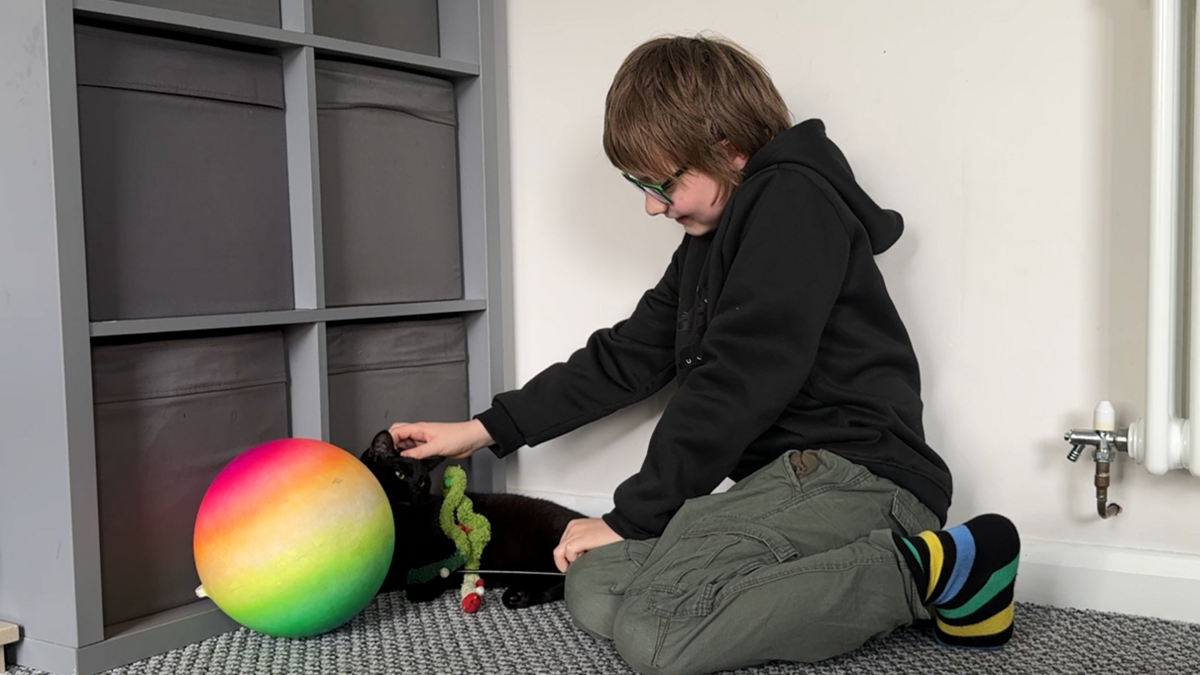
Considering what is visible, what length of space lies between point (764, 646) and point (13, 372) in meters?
0.92

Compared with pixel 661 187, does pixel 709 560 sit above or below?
below

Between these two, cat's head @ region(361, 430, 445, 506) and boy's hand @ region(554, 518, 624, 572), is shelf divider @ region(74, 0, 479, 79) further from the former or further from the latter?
boy's hand @ region(554, 518, 624, 572)

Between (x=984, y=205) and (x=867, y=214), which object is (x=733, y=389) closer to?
(x=867, y=214)

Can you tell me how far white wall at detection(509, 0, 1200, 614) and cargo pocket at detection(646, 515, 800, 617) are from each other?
1.33ft

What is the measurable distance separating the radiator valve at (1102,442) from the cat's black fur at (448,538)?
70 cm

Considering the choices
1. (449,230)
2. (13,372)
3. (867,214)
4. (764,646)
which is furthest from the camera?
(449,230)

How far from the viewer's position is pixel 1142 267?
1.41 meters

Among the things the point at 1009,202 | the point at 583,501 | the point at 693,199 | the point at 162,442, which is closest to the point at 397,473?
the point at 162,442

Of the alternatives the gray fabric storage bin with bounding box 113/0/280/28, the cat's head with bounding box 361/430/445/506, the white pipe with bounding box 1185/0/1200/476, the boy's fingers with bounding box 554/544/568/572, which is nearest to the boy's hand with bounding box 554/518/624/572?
the boy's fingers with bounding box 554/544/568/572

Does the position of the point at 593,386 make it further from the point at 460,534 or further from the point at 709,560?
the point at 709,560

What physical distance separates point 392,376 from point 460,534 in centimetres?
30

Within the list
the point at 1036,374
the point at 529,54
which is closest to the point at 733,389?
the point at 1036,374

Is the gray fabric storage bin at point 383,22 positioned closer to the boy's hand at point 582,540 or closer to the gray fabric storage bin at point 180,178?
the gray fabric storage bin at point 180,178

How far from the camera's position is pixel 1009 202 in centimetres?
149
